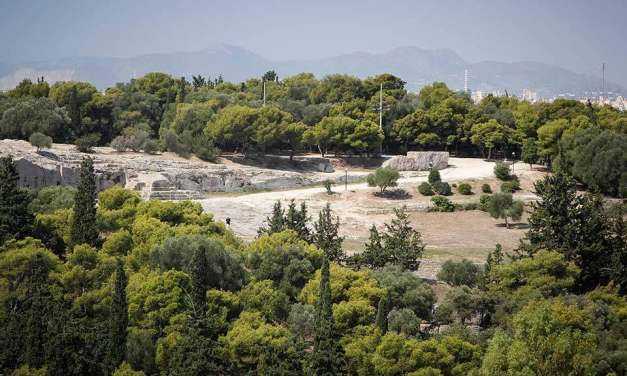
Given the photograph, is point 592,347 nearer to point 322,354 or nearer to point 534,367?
point 534,367

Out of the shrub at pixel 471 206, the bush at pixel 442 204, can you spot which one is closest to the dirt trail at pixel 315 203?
the bush at pixel 442 204

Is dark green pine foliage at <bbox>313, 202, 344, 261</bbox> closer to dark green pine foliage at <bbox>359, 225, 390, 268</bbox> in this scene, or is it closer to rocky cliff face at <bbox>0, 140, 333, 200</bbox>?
dark green pine foliage at <bbox>359, 225, 390, 268</bbox>

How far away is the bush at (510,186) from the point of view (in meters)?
51.2

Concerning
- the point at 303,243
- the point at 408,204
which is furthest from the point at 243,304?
the point at 408,204

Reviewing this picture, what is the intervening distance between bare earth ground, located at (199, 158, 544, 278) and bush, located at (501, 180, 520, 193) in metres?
0.53

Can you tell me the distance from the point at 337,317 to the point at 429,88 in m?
55.5

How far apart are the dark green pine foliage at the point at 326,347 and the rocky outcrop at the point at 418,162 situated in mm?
37142

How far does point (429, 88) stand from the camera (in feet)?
255

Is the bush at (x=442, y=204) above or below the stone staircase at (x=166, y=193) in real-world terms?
below

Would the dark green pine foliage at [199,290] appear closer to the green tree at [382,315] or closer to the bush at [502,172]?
the green tree at [382,315]

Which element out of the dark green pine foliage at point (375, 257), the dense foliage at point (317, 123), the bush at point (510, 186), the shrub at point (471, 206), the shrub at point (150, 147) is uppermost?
the dense foliage at point (317, 123)

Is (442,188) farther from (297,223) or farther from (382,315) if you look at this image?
(382,315)

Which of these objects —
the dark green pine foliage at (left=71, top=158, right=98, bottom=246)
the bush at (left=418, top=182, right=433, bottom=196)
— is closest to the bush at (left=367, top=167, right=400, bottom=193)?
the bush at (left=418, top=182, right=433, bottom=196)

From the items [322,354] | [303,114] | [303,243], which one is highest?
[303,114]
